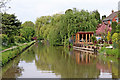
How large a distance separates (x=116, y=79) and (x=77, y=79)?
185 cm

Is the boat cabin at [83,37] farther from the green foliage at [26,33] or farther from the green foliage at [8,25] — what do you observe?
the green foliage at [26,33]

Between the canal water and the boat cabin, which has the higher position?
the boat cabin

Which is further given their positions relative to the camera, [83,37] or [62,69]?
[83,37]

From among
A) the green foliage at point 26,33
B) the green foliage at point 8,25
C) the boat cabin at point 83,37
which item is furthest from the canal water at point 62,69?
the green foliage at point 26,33

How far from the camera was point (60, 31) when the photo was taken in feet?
116

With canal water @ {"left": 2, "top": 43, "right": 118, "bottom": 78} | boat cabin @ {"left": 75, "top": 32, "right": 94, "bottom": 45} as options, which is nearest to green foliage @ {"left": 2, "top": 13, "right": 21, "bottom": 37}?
boat cabin @ {"left": 75, "top": 32, "right": 94, "bottom": 45}

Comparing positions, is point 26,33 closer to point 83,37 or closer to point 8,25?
point 83,37

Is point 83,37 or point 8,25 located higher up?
point 8,25

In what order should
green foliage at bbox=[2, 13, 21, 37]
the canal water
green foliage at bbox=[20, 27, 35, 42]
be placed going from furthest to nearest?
1. green foliage at bbox=[20, 27, 35, 42]
2. green foliage at bbox=[2, 13, 21, 37]
3. the canal water

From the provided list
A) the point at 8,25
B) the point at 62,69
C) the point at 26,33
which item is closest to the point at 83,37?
the point at 8,25

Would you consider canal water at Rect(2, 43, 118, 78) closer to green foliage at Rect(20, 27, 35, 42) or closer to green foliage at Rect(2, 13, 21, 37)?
green foliage at Rect(2, 13, 21, 37)

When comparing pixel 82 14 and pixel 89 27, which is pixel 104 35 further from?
pixel 82 14

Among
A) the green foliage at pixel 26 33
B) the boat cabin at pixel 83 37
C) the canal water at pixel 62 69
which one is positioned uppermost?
the green foliage at pixel 26 33

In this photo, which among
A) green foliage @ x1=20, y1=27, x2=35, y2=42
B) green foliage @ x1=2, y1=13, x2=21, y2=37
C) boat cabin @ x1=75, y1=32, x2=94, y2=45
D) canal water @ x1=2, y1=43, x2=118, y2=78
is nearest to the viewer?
canal water @ x1=2, y1=43, x2=118, y2=78
